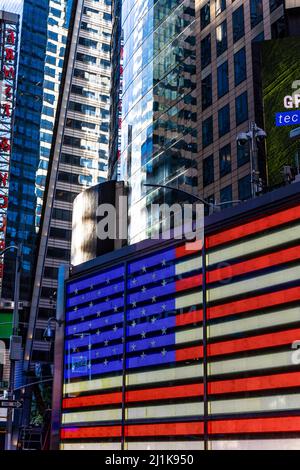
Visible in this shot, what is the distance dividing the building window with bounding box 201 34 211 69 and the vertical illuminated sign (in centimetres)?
5317

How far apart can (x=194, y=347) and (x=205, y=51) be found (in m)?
66.4

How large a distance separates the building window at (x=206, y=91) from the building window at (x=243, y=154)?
10455mm

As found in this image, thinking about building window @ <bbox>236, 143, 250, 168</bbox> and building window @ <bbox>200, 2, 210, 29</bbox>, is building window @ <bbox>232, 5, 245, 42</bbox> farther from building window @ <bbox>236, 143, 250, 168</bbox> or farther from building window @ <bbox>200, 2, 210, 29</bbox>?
building window @ <bbox>236, 143, 250, 168</bbox>

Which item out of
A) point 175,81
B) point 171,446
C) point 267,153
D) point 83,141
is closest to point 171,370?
point 171,446

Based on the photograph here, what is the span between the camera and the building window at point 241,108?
66062mm

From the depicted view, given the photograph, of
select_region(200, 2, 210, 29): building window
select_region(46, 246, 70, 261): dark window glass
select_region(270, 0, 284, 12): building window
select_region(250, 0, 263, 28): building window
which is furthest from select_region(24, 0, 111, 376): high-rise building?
select_region(270, 0, 284, 12): building window

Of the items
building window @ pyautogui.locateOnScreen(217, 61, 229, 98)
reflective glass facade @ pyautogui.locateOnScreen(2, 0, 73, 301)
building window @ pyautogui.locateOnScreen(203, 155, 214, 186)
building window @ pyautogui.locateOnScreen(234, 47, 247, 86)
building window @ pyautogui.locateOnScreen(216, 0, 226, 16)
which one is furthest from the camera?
reflective glass facade @ pyautogui.locateOnScreen(2, 0, 73, 301)

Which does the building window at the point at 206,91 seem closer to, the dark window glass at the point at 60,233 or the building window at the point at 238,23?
the building window at the point at 238,23

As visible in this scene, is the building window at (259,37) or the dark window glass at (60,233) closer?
the building window at (259,37)

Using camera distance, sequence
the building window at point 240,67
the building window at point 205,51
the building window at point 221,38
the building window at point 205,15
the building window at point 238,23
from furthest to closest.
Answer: the building window at point 205,15 < the building window at point 205,51 < the building window at point 221,38 < the building window at point 238,23 < the building window at point 240,67

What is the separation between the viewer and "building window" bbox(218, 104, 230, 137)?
228ft

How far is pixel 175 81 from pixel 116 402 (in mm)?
68157

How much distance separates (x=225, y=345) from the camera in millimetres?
14469

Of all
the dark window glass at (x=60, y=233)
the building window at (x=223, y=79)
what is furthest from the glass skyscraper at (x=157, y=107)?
the dark window glass at (x=60, y=233)
